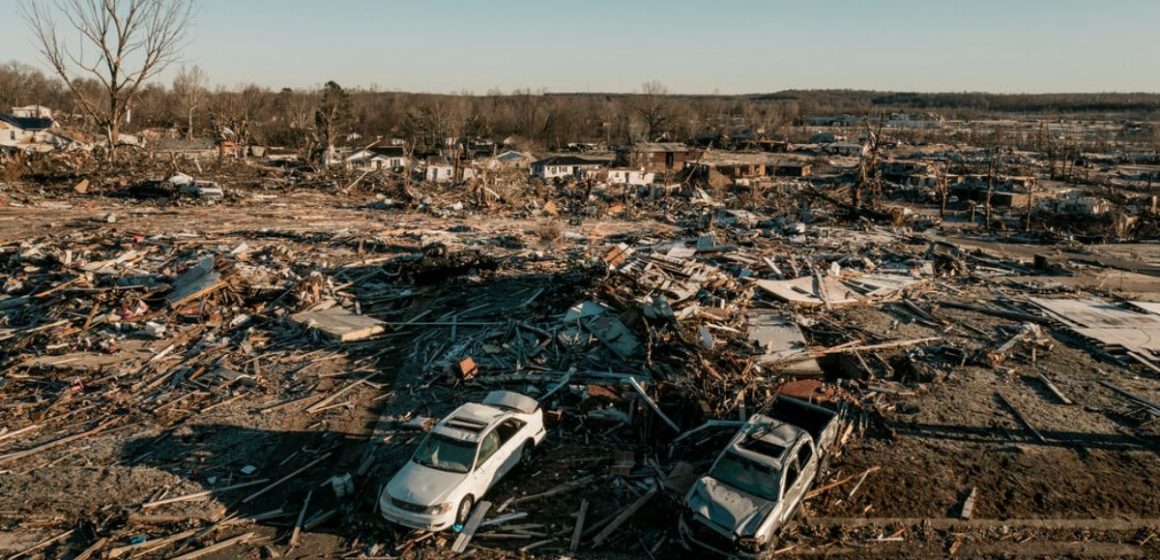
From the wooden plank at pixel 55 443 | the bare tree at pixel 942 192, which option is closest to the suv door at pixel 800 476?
the wooden plank at pixel 55 443

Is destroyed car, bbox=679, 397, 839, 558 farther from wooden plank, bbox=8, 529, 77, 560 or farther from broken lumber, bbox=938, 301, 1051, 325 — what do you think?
broken lumber, bbox=938, 301, 1051, 325

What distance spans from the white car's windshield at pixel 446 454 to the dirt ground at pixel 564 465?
0.73 metres

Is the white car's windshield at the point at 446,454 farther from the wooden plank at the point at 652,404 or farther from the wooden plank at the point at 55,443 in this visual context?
the wooden plank at the point at 55,443

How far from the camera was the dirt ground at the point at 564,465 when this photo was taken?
757 cm

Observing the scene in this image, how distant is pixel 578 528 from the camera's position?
301 inches

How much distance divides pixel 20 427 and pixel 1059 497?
573 inches

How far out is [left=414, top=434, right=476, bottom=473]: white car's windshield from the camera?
7931mm

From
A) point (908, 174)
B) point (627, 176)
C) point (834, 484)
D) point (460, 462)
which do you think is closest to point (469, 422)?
point (460, 462)

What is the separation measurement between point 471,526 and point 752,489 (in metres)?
3.21

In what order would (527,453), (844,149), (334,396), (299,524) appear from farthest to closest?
(844,149), (334,396), (527,453), (299,524)

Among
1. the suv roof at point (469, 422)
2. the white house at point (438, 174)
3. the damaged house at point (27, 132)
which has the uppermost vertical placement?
the damaged house at point (27, 132)

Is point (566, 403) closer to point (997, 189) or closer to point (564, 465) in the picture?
point (564, 465)

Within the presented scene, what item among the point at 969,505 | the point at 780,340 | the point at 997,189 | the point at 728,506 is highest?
the point at 997,189

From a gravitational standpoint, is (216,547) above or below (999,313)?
below
